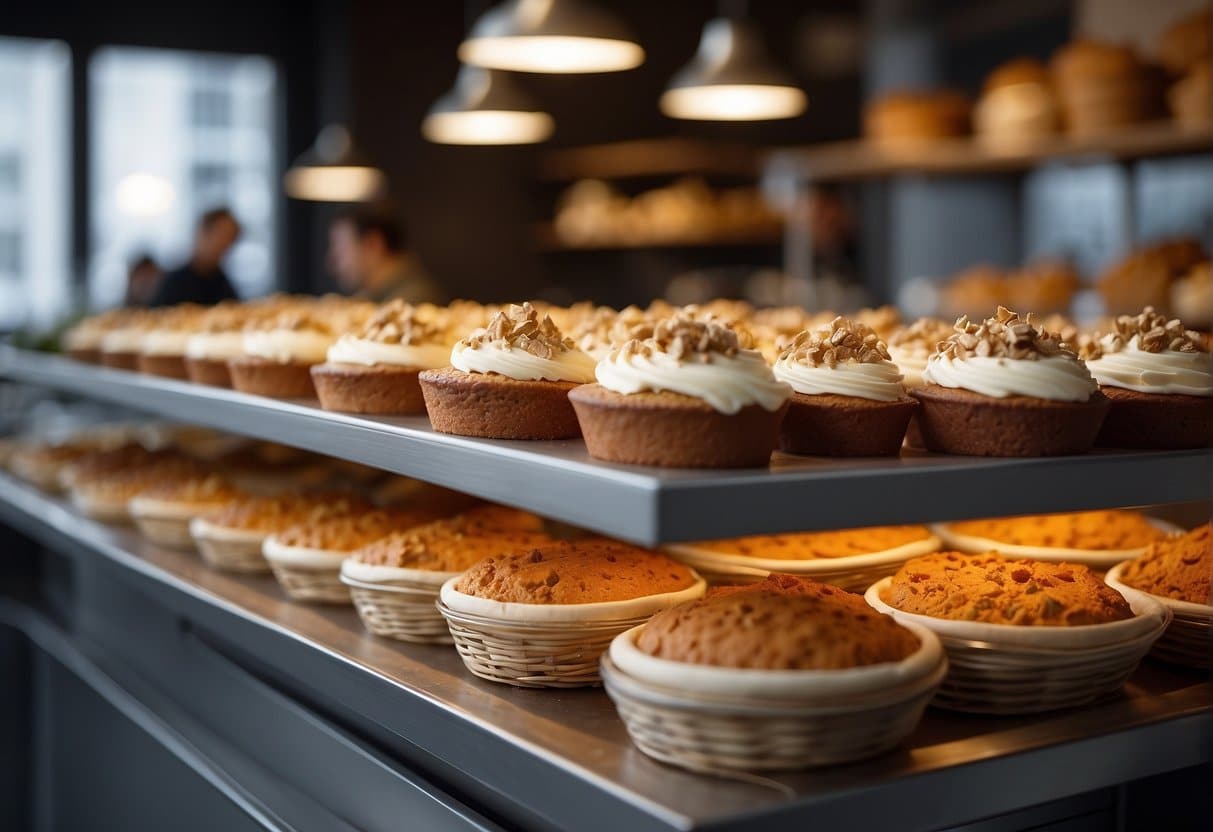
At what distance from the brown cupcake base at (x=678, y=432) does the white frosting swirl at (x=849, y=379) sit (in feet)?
0.49

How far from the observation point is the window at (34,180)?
28.3 ft

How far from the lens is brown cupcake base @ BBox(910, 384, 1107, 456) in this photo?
5.77 ft

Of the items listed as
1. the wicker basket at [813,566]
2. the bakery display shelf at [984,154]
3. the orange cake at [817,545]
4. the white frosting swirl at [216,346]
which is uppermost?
the bakery display shelf at [984,154]

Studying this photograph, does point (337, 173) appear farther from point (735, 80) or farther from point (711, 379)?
point (711, 379)

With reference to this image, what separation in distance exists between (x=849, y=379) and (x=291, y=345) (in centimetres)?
140

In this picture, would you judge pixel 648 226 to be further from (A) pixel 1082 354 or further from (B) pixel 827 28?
(A) pixel 1082 354

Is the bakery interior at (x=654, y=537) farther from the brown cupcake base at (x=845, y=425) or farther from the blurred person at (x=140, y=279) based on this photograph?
the blurred person at (x=140, y=279)

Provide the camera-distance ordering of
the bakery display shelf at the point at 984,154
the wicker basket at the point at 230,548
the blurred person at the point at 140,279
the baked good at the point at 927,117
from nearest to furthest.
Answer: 1. the wicker basket at the point at 230,548
2. the bakery display shelf at the point at 984,154
3. the baked good at the point at 927,117
4. the blurred person at the point at 140,279

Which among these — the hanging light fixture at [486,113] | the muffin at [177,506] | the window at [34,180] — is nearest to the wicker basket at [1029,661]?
the muffin at [177,506]

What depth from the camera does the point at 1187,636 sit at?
207cm

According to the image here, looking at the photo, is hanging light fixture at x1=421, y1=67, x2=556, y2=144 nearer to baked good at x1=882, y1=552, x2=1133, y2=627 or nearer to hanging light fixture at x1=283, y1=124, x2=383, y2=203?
hanging light fixture at x1=283, y1=124, x2=383, y2=203

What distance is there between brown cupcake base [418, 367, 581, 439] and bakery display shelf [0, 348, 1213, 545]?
4 centimetres

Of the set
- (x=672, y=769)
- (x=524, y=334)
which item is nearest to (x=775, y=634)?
(x=672, y=769)

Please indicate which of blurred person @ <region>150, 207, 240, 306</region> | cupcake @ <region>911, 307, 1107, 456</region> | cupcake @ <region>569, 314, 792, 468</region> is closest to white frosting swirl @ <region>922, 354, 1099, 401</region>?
cupcake @ <region>911, 307, 1107, 456</region>
